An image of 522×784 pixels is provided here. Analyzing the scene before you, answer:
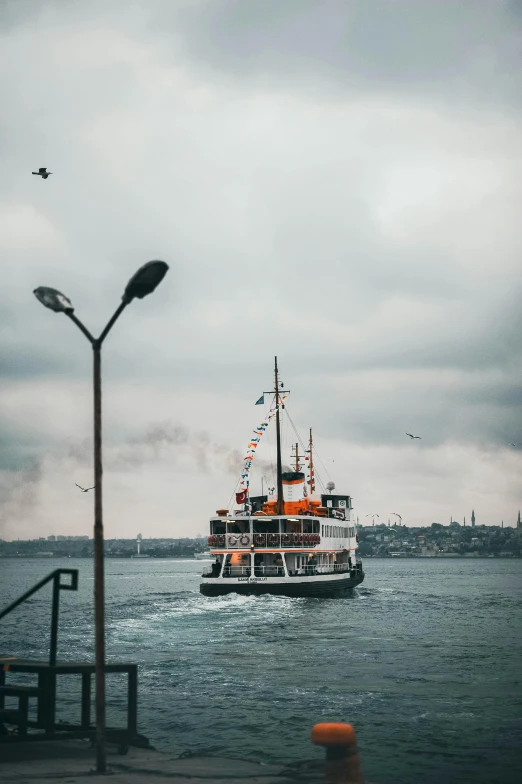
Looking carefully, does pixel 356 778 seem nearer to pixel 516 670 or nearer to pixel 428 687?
pixel 428 687

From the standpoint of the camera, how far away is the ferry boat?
61531 millimetres

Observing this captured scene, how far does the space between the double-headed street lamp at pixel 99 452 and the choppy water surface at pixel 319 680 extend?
7654mm

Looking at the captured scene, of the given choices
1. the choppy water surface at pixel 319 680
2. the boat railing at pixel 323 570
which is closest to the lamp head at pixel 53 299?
the choppy water surface at pixel 319 680

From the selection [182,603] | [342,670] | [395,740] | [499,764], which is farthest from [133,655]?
[182,603]

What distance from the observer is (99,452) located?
11.9 metres

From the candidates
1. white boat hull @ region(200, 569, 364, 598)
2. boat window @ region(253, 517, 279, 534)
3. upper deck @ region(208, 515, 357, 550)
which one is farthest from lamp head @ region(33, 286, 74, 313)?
boat window @ region(253, 517, 279, 534)

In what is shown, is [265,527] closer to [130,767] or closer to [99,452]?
[130,767]

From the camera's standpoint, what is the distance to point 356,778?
10.8 meters

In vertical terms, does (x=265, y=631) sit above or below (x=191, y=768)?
below

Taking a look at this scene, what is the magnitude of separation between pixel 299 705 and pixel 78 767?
14.4 m

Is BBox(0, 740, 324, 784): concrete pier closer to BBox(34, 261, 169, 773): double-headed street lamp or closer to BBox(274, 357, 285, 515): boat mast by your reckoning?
BBox(34, 261, 169, 773): double-headed street lamp

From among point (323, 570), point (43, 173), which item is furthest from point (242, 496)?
point (43, 173)

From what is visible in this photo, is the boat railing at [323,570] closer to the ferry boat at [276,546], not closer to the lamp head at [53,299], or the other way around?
the ferry boat at [276,546]

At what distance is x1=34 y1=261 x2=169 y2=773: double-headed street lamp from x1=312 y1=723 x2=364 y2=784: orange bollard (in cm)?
291
